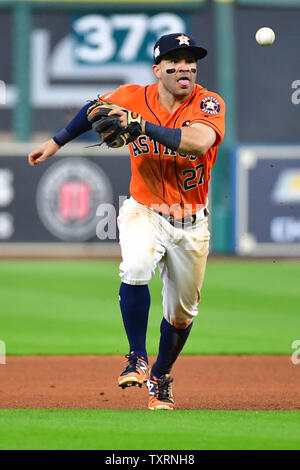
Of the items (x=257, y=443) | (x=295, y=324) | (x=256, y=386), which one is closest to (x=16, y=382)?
(x=256, y=386)

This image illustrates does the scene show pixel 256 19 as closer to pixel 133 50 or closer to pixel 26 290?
pixel 133 50

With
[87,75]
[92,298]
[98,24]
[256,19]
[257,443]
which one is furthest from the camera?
[256,19]

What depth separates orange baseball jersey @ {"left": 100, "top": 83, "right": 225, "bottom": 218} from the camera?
562 cm

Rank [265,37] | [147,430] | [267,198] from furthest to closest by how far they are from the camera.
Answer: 1. [267,198]
2. [265,37]
3. [147,430]

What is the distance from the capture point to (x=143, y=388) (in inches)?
266

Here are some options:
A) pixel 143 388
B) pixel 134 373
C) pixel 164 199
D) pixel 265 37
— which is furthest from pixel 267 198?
pixel 134 373

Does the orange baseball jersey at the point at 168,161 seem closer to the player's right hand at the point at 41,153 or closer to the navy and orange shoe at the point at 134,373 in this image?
the player's right hand at the point at 41,153

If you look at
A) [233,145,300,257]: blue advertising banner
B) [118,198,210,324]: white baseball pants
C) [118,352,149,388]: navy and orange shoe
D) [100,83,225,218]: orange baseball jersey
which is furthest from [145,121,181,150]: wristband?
[233,145,300,257]: blue advertising banner

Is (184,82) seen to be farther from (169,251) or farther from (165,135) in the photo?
(169,251)

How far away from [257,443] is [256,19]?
81.1ft

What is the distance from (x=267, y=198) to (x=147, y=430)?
1139cm

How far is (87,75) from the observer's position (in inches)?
974

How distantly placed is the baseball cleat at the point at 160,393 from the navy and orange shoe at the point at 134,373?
10.8 inches

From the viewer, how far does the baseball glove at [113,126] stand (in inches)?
207
